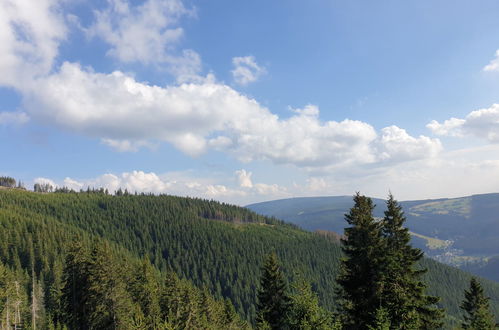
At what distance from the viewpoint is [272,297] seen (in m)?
39.2

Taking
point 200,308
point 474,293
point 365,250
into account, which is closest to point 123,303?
point 200,308

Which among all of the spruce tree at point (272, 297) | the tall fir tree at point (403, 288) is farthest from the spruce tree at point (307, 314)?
the spruce tree at point (272, 297)

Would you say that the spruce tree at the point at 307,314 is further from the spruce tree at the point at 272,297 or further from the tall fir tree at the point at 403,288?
the spruce tree at the point at 272,297

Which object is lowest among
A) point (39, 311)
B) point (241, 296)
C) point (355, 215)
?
point (241, 296)

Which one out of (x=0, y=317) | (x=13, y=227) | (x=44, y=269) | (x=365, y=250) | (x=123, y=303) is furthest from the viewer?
(x=13, y=227)

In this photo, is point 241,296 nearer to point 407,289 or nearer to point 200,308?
point 200,308

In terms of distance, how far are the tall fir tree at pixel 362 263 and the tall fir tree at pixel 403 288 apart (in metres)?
0.76

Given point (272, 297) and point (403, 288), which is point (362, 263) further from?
point (272, 297)

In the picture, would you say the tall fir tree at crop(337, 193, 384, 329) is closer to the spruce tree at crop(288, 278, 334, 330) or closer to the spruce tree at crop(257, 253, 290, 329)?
the spruce tree at crop(288, 278, 334, 330)

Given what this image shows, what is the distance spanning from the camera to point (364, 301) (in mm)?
25391

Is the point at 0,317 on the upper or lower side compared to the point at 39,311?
upper

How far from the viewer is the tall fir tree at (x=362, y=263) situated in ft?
82.1

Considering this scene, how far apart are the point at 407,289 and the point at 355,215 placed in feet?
21.0

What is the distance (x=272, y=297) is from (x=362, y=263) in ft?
53.8
